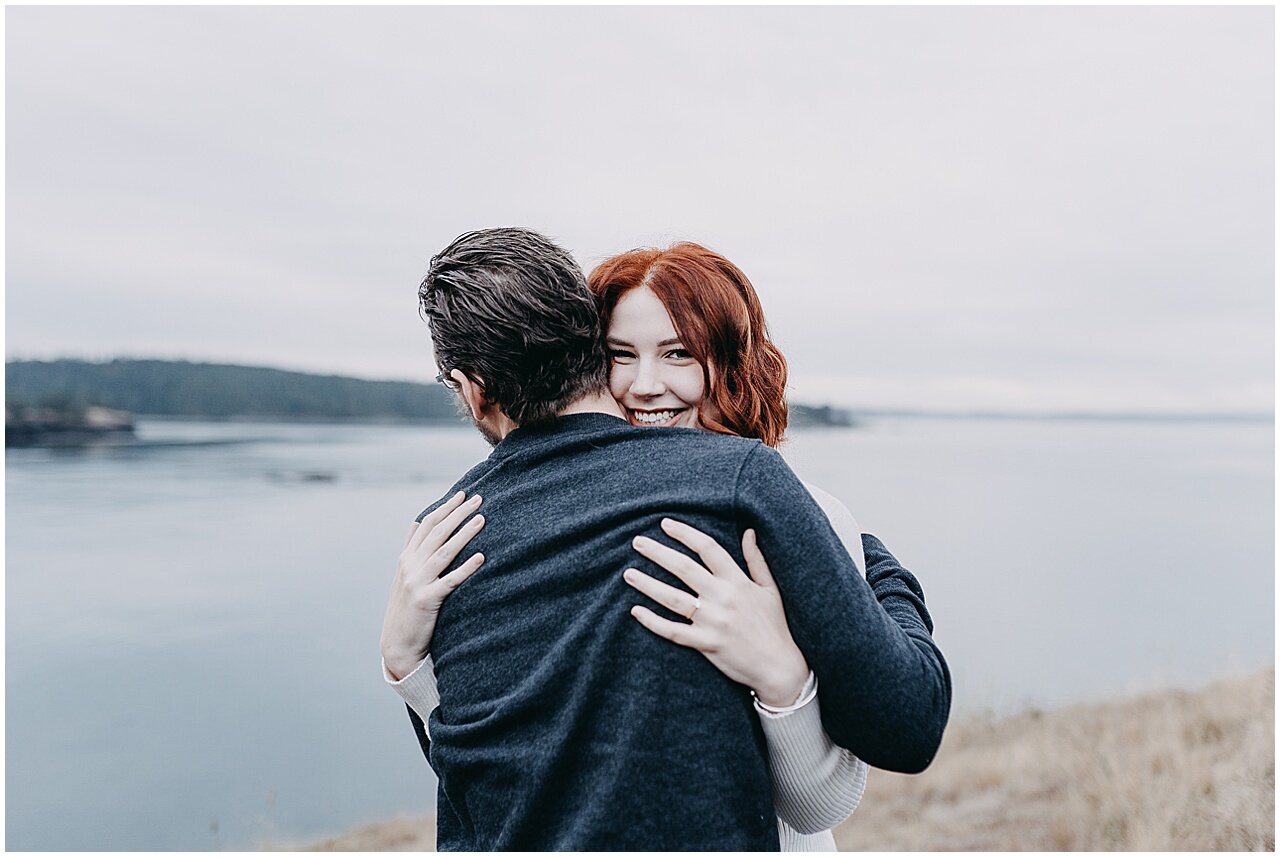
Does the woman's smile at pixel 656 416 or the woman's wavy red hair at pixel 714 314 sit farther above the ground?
the woman's wavy red hair at pixel 714 314

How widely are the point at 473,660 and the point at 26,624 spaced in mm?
19709

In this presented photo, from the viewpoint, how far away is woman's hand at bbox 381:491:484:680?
4.16 ft

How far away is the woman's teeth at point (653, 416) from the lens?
1.61 meters

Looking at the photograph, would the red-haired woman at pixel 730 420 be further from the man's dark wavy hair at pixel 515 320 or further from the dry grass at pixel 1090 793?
the dry grass at pixel 1090 793

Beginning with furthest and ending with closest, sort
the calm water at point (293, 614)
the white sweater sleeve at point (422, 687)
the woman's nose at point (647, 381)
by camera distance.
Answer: the calm water at point (293, 614)
the woman's nose at point (647, 381)
the white sweater sleeve at point (422, 687)

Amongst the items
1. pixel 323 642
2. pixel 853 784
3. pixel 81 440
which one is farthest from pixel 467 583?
pixel 81 440

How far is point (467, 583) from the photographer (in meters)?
1.26

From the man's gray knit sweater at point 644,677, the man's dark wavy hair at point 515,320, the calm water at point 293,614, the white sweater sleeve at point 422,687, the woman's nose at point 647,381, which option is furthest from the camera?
the calm water at point 293,614

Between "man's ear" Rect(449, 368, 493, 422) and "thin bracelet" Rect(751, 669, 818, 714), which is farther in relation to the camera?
"man's ear" Rect(449, 368, 493, 422)

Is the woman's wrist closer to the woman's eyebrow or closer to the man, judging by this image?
the man

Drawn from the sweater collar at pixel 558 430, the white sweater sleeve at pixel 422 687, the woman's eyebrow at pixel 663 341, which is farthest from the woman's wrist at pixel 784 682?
the woman's eyebrow at pixel 663 341

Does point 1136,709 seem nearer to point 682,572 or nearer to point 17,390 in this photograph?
point 682,572

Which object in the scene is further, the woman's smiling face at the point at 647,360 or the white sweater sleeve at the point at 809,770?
the woman's smiling face at the point at 647,360

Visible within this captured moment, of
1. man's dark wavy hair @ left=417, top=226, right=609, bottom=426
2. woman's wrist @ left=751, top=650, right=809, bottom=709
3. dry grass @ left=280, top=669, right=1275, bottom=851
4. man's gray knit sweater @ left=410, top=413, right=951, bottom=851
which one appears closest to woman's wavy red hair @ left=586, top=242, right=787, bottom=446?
man's dark wavy hair @ left=417, top=226, right=609, bottom=426
